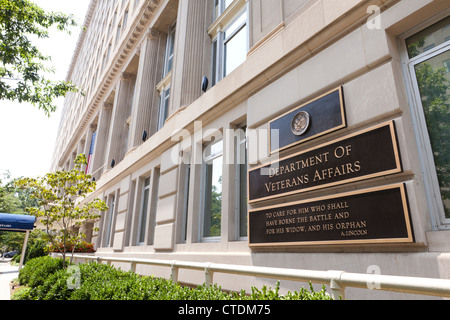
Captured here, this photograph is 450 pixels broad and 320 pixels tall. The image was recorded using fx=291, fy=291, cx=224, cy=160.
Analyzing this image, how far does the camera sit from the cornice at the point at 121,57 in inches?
672

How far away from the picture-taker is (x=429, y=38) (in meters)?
4.59

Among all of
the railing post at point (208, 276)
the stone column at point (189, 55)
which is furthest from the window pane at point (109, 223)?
the railing post at point (208, 276)

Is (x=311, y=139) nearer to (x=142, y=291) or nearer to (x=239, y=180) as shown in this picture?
(x=239, y=180)

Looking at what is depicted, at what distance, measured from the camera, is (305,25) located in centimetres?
611

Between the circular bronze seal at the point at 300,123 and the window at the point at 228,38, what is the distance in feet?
15.4

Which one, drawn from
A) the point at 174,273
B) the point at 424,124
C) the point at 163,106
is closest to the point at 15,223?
the point at 163,106

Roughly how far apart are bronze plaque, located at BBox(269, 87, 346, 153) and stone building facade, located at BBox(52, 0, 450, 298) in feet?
0.08

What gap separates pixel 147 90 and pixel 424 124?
14.2 m

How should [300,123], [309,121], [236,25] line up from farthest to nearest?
[236,25] < [300,123] < [309,121]

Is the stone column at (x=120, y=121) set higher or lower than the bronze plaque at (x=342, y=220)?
higher

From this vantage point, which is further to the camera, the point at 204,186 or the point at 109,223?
the point at 109,223

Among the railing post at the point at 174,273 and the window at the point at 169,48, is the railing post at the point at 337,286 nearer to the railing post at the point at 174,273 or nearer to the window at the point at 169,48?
the railing post at the point at 174,273
